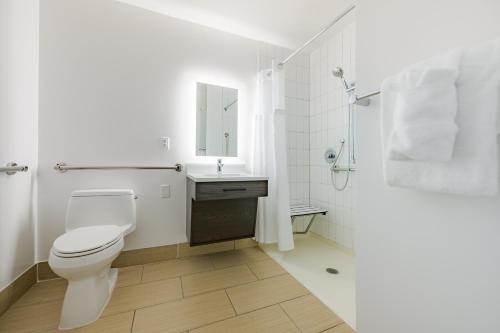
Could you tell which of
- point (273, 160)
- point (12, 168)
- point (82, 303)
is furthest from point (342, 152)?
point (12, 168)

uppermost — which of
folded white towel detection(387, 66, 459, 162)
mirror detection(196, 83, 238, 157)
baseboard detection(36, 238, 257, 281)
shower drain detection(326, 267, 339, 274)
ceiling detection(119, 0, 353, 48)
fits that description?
ceiling detection(119, 0, 353, 48)

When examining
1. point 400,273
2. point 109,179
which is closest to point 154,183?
point 109,179

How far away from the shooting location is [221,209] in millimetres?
1654

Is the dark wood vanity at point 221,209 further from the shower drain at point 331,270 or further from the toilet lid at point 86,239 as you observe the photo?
the shower drain at point 331,270

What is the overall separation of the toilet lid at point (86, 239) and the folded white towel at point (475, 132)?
5.03ft

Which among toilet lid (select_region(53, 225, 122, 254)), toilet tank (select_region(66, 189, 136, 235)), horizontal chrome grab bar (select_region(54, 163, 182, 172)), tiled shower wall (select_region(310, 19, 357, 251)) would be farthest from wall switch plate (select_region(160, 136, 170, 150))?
tiled shower wall (select_region(310, 19, 357, 251))

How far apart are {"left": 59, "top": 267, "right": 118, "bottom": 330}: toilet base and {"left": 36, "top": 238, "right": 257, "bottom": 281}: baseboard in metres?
0.47

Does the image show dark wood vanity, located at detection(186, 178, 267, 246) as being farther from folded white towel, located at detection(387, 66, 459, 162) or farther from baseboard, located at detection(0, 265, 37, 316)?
folded white towel, located at detection(387, 66, 459, 162)

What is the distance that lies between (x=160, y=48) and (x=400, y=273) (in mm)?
2255

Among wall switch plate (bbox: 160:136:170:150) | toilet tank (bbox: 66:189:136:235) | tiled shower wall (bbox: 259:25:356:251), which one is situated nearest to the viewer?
toilet tank (bbox: 66:189:136:235)

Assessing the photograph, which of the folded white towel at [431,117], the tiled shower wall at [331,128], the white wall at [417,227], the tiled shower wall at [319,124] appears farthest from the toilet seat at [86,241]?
the tiled shower wall at [331,128]

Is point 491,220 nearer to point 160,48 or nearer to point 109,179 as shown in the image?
point 109,179

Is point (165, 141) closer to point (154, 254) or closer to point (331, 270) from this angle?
point (154, 254)

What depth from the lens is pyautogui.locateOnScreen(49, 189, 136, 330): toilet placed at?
3.40 feet
